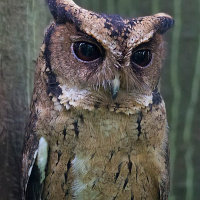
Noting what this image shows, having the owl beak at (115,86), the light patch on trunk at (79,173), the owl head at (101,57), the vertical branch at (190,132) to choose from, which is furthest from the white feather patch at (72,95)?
the vertical branch at (190,132)

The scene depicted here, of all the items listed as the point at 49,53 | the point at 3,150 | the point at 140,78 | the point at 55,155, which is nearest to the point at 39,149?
the point at 55,155

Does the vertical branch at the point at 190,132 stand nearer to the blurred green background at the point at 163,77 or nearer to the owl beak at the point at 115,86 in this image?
the blurred green background at the point at 163,77

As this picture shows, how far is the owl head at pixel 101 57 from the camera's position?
148 cm

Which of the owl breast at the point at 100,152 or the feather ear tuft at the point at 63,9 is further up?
the feather ear tuft at the point at 63,9

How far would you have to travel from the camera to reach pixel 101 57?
156 centimetres

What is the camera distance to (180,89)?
2.57 m

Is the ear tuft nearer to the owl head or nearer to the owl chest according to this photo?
the owl head

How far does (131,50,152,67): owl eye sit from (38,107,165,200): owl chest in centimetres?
21

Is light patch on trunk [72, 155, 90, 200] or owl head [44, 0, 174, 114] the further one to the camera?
light patch on trunk [72, 155, 90, 200]

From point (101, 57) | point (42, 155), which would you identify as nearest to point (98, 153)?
point (42, 155)

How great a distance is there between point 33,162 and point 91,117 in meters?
0.30

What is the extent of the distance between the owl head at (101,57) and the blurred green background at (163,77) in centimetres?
15

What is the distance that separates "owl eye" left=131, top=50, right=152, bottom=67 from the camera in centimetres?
155

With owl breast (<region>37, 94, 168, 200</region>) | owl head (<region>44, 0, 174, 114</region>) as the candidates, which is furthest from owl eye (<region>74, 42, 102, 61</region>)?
owl breast (<region>37, 94, 168, 200</region>)
